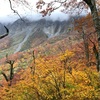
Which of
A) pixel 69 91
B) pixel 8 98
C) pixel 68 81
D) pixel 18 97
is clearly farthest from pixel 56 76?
pixel 8 98

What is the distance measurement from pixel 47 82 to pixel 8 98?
6569 millimetres

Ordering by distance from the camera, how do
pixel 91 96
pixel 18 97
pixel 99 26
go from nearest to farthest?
pixel 99 26
pixel 91 96
pixel 18 97

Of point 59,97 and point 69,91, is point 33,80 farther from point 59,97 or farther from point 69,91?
point 69,91

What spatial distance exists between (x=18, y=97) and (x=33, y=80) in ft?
7.41

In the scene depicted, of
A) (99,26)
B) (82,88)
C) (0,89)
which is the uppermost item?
(99,26)

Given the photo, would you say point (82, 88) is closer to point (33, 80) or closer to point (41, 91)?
point (41, 91)

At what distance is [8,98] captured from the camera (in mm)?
22891

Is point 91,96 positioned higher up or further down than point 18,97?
higher up

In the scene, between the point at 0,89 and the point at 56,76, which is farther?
the point at 0,89

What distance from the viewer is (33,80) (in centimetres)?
1859

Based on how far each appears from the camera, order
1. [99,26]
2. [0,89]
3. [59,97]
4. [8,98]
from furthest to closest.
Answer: [0,89], [8,98], [59,97], [99,26]

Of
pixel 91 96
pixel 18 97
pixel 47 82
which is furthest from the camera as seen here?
pixel 18 97

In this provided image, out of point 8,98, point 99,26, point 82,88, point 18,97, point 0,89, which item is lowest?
point 0,89

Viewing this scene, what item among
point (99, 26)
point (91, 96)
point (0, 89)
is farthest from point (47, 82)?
point (0, 89)
